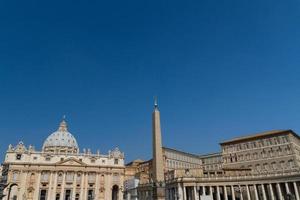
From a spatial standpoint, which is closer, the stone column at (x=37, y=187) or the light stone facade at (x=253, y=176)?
the light stone facade at (x=253, y=176)

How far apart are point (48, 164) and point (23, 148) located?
6.95 m

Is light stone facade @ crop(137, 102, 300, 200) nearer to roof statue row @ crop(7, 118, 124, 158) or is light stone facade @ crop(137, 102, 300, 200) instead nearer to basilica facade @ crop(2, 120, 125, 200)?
basilica facade @ crop(2, 120, 125, 200)

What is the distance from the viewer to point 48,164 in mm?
64125

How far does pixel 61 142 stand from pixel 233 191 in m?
54.3

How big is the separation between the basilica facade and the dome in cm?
1527

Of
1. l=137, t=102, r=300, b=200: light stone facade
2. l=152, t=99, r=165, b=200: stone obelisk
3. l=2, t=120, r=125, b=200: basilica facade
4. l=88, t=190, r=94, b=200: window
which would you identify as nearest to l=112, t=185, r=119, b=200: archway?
l=2, t=120, r=125, b=200: basilica facade

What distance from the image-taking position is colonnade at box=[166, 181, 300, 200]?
150 feet

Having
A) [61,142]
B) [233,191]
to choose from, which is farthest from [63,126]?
[233,191]

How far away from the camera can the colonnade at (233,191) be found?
45.6 meters

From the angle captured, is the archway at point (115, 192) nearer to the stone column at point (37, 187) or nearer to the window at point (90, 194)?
the window at point (90, 194)

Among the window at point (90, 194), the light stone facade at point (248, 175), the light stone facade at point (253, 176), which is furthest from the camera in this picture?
the window at point (90, 194)

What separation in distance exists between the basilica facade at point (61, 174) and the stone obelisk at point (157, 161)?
48.9 meters

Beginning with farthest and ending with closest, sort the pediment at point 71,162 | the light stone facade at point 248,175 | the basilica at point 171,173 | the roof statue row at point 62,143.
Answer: the roof statue row at point 62,143
the pediment at point 71,162
the basilica at point 171,173
the light stone facade at point 248,175

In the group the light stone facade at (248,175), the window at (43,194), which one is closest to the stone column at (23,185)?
the window at (43,194)
